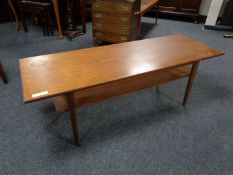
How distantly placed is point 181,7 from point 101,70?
327 centimetres

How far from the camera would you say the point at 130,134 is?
148cm

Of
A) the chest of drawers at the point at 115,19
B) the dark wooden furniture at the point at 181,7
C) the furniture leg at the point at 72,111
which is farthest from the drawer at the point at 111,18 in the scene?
the dark wooden furniture at the point at 181,7

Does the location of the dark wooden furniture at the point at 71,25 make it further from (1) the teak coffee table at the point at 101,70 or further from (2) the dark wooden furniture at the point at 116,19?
(1) the teak coffee table at the point at 101,70

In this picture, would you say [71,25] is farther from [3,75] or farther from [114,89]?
Result: [114,89]

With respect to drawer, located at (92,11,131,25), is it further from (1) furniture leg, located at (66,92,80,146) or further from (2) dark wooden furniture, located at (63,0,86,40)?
(1) furniture leg, located at (66,92,80,146)

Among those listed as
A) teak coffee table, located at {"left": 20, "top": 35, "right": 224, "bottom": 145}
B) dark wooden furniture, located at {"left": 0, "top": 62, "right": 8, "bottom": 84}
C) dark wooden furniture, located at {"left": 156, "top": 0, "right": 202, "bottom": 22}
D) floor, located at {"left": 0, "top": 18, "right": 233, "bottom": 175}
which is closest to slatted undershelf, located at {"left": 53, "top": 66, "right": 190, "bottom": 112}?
teak coffee table, located at {"left": 20, "top": 35, "right": 224, "bottom": 145}

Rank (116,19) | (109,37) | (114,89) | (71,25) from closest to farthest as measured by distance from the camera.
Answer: (114,89)
(116,19)
(109,37)
(71,25)

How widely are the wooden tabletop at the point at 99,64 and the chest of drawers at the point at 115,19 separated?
0.83 metres

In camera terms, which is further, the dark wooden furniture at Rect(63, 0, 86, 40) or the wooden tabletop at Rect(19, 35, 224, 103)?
the dark wooden furniture at Rect(63, 0, 86, 40)

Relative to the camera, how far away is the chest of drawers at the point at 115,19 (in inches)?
90.7

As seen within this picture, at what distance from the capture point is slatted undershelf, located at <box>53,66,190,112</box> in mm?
1302

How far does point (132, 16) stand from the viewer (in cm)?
235

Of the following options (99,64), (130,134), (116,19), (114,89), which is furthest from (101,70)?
(116,19)

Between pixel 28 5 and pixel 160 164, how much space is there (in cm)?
303
